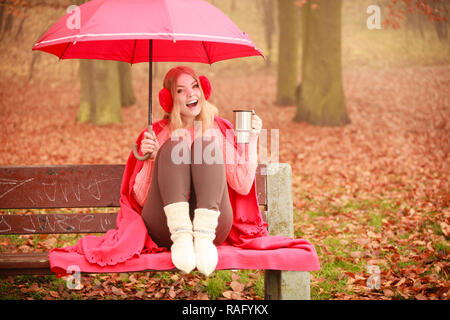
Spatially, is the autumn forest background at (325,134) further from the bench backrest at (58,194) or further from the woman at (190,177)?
the woman at (190,177)

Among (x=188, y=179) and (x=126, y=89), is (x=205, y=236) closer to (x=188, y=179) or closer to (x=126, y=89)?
(x=188, y=179)

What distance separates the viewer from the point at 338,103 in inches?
459

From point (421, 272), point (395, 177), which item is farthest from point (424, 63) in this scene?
point (421, 272)

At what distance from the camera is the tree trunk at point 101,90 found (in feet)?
39.5

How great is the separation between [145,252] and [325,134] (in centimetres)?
848

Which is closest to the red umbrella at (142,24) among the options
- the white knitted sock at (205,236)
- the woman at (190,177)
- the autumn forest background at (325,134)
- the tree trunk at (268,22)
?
the woman at (190,177)

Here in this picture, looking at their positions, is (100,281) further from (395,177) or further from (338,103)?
(338,103)

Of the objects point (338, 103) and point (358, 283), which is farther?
point (338, 103)

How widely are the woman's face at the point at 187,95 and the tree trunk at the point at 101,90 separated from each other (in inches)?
355

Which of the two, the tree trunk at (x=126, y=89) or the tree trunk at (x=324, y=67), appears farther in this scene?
the tree trunk at (x=126, y=89)

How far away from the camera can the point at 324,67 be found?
1152cm

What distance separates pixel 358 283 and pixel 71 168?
2479 mm

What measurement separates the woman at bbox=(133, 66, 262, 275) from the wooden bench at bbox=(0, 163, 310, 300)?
32cm

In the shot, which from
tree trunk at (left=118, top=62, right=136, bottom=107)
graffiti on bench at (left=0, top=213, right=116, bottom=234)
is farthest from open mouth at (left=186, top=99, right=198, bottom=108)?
tree trunk at (left=118, top=62, right=136, bottom=107)
